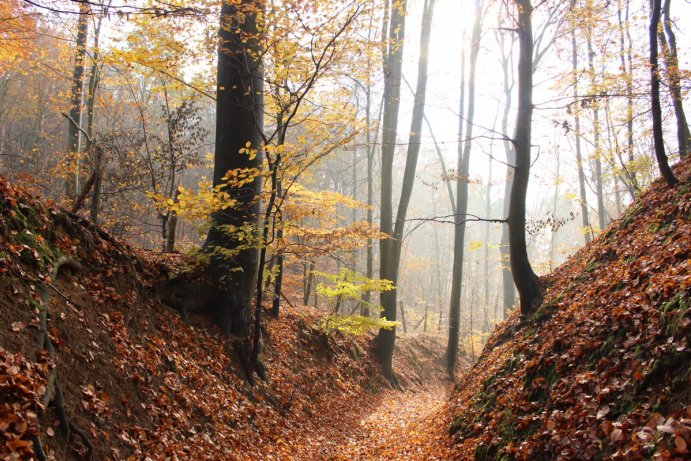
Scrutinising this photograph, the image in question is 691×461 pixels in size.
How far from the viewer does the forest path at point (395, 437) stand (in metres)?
7.02

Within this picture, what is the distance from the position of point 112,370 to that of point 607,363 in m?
5.13

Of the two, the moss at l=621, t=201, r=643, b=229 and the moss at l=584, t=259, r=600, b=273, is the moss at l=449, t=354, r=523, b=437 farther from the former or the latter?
the moss at l=621, t=201, r=643, b=229

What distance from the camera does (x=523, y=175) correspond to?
8711 mm

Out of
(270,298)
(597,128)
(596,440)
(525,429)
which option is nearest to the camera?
(596,440)

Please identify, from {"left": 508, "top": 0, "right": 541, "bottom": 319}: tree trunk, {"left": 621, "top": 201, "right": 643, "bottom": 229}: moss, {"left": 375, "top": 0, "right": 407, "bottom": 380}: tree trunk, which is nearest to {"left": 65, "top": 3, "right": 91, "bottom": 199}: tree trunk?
{"left": 375, "top": 0, "right": 407, "bottom": 380}: tree trunk

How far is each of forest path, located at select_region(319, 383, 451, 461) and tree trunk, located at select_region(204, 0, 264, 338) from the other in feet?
9.13

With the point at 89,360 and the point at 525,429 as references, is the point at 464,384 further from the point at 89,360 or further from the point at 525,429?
the point at 89,360

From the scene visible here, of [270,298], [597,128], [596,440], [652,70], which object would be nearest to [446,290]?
[597,128]

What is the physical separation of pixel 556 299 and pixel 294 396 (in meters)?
4.97

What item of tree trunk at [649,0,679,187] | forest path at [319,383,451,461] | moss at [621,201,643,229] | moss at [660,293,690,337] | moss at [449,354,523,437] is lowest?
forest path at [319,383,451,461]

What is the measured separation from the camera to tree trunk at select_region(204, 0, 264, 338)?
7727mm

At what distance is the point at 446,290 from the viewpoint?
5050 cm

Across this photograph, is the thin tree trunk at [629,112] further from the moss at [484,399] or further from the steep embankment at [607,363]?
the moss at [484,399]

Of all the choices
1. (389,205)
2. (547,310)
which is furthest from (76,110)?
(547,310)
